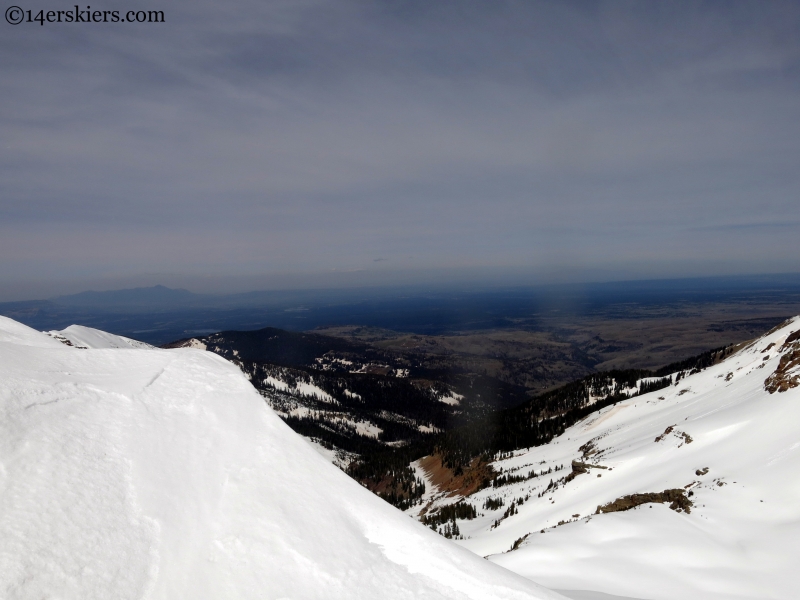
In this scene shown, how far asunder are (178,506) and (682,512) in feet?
86.6

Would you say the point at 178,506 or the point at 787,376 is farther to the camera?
the point at 787,376

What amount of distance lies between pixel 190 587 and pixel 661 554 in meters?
21.2

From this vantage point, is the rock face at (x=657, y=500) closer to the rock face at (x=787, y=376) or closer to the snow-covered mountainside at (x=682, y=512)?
the snow-covered mountainside at (x=682, y=512)

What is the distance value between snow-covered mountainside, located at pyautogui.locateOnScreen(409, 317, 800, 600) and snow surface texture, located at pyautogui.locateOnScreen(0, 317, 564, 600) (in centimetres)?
1357

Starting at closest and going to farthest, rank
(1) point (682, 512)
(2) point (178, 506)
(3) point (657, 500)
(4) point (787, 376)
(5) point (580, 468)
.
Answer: (2) point (178, 506) < (1) point (682, 512) < (3) point (657, 500) < (4) point (787, 376) < (5) point (580, 468)

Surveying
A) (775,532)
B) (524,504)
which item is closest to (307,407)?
(524,504)

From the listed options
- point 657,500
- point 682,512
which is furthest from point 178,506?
point 657,500

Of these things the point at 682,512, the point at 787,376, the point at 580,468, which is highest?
the point at 787,376

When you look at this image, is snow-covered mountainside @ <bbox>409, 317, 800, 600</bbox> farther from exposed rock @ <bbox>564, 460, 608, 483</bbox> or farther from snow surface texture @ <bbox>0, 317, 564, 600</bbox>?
snow surface texture @ <bbox>0, 317, 564, 600</bbox>

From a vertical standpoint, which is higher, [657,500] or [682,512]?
[682,512]

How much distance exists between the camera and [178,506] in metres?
4.89

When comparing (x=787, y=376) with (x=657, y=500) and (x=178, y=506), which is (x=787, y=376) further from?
(x=178, y=506)

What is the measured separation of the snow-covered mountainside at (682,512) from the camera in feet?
53.0

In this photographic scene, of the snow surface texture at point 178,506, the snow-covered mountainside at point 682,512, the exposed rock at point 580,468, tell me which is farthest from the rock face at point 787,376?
the snow surface texture at point 178,506
